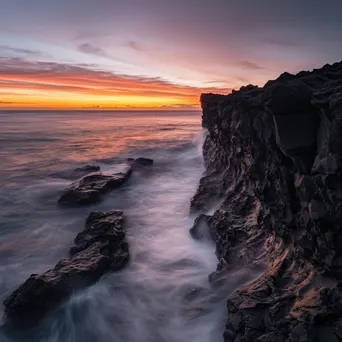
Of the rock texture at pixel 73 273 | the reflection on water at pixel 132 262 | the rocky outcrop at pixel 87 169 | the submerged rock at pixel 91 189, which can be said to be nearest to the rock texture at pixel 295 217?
the reflection on water at pixel 132 262

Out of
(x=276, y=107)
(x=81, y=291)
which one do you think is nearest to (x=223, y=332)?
(x=81, y=291)

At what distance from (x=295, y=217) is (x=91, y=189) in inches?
482

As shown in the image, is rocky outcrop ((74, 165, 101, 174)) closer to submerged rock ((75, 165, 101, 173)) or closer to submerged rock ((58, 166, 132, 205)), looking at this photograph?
submerged rock ((75, 165, 101, 173))

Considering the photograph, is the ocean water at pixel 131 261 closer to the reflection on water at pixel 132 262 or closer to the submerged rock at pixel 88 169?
the reflection on water at pixel 132 262

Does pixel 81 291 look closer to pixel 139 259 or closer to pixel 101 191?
pixel 139 259

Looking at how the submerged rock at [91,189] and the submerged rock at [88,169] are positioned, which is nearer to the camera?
the submerged rock at [91,189]

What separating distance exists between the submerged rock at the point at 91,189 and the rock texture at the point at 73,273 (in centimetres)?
431

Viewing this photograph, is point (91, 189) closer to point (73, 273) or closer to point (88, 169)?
point (88, 169)

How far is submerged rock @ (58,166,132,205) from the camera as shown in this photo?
54.3 feet

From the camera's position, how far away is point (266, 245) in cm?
866

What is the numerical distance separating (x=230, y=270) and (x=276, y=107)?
14.8 feet

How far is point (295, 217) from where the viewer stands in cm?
708

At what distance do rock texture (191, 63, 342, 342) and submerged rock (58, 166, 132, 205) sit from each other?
926 cm

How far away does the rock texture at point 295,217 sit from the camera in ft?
18.1
